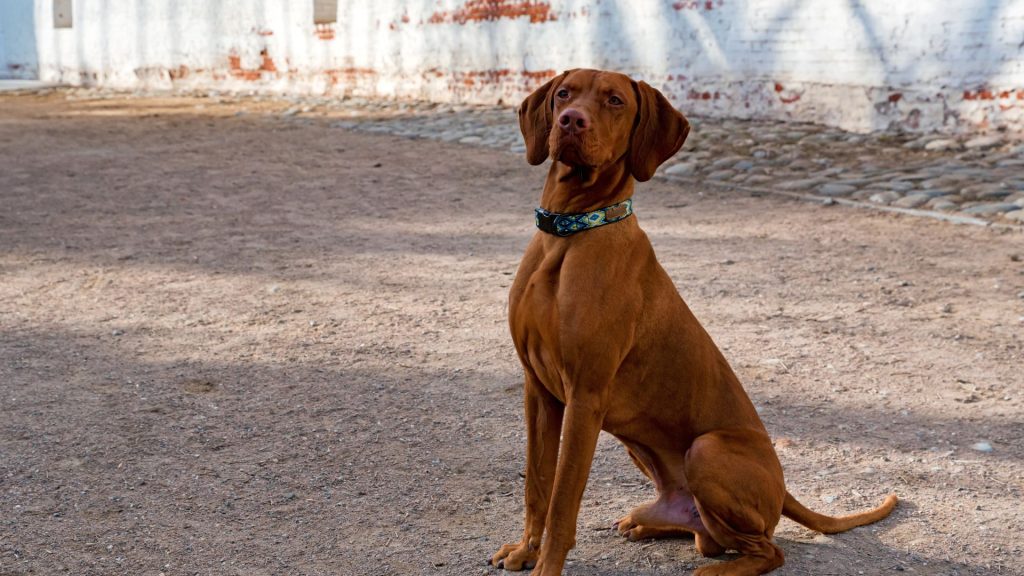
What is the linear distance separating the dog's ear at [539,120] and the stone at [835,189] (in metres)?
5.72

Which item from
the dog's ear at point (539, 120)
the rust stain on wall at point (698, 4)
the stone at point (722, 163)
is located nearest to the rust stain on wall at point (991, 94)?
the stone at point (722, 163)

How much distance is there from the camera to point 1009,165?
849cm

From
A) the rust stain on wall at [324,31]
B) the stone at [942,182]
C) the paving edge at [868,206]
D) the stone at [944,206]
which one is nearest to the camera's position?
the paving edge at [868,206]

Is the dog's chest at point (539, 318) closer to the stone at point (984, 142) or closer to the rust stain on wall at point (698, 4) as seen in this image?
the stone at point (984, 142)

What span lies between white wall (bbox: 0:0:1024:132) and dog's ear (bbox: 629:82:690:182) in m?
7.94

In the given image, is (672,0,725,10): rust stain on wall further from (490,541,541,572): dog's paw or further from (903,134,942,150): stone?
(490,541,541,572): dog's paw

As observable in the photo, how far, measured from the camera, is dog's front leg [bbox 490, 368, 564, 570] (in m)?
2.88

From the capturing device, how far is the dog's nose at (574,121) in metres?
2.61

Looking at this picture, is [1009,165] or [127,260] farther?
[1009,165]

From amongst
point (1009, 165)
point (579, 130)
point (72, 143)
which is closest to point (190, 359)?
point (579, 130)

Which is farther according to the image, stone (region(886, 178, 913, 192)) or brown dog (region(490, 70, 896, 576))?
stone (region(886, 178, 913, 192))

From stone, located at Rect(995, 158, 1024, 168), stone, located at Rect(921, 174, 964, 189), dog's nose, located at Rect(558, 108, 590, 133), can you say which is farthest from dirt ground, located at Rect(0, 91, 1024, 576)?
stone, located at Rect(995, 158, 1024, 168)

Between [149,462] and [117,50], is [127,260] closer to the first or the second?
[149,462]

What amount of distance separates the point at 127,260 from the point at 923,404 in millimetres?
4642
